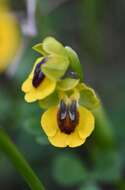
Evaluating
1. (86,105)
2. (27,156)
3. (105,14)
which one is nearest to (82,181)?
(27,156)

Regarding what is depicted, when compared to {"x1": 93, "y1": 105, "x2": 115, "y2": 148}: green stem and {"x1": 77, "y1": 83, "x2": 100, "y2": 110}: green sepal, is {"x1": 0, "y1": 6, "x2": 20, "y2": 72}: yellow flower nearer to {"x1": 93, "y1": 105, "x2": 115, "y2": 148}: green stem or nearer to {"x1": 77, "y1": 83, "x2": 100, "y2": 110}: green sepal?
{"x1": 93, "y1": 105, "x2": 115, "y2": 148}: green stem

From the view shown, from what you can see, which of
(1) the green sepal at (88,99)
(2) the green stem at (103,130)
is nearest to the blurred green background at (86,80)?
(2) the green stem at (103,130)

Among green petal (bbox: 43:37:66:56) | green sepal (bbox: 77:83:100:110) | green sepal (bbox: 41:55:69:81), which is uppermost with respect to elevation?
green petal (bbox: 43:37:66:56)

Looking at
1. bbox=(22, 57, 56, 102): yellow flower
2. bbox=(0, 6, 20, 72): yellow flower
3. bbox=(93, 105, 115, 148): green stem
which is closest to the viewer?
bbox=(22, 57, 56, 102): yellow flower

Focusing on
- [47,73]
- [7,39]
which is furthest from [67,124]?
[7,39]

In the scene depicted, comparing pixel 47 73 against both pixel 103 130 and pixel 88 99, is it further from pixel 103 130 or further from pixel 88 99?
pixel 103 130

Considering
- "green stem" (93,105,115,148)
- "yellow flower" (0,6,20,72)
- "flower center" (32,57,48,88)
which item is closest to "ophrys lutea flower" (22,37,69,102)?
"flower center" (32,57,48,88)

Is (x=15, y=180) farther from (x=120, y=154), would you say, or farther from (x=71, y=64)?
(x=71, y=64)
